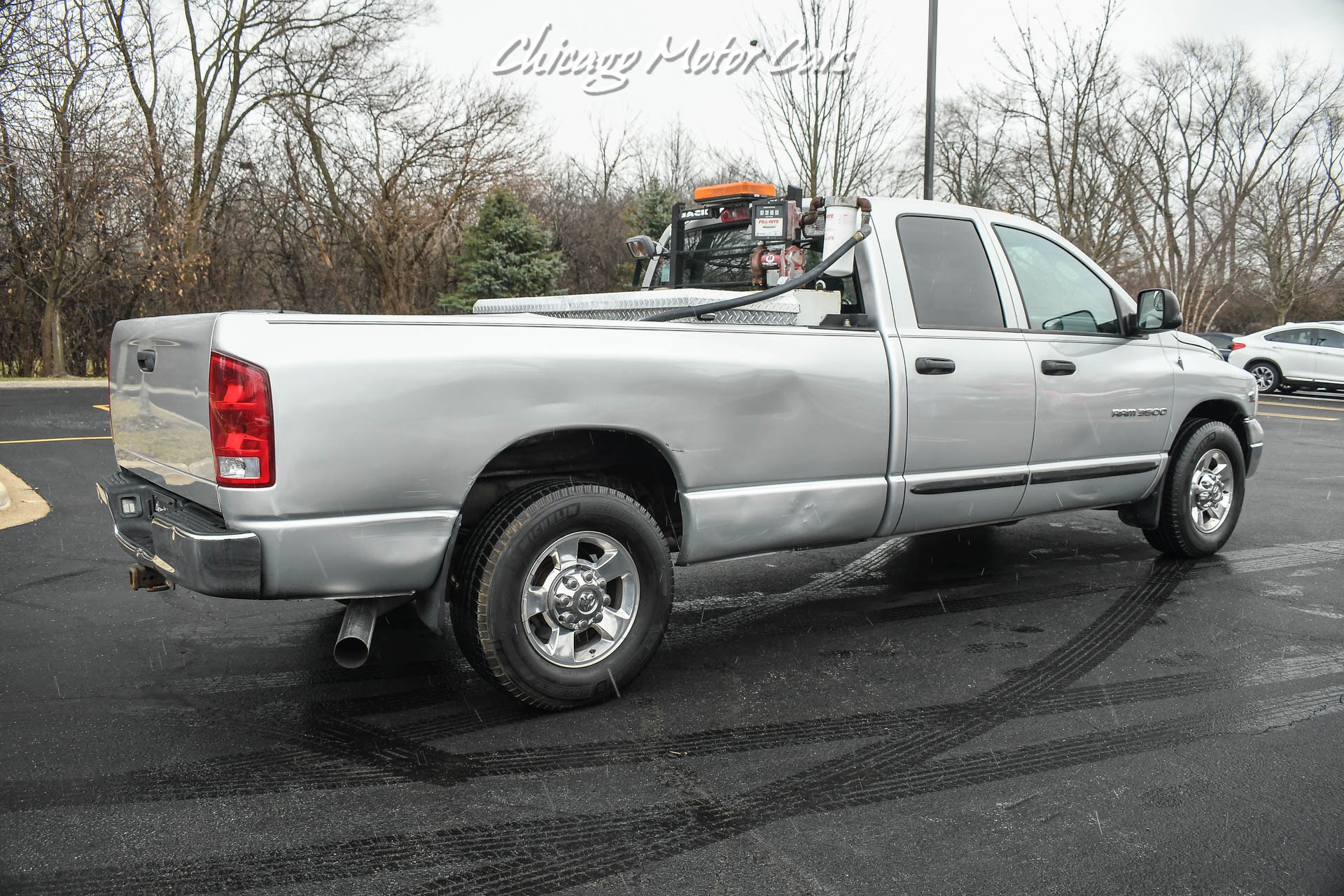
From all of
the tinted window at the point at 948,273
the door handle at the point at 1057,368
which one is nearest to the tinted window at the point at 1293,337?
the door handle at the point at 1057,368

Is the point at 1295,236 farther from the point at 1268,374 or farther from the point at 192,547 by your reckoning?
the point at 192,547

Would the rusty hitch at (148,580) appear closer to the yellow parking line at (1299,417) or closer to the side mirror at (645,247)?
the side mirror at (645,247)

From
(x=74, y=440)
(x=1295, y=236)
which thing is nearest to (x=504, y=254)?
(x=74, y=440)

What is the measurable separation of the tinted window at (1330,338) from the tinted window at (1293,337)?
0.55 ft

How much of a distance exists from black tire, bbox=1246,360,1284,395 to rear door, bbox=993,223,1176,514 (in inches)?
737

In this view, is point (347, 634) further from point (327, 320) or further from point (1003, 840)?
point (1003, 840)

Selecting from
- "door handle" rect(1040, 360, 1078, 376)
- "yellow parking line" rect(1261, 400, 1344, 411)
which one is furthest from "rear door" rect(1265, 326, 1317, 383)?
"door handle" rect(1040, 360, 1078, 376)

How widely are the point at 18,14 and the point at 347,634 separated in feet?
63.3

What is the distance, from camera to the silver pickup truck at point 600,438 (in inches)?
120

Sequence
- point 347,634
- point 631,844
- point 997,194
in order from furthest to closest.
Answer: point 997,194 < point 347,634 < point 631,844

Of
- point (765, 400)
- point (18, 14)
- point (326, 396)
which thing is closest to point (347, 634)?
point (326, 396)

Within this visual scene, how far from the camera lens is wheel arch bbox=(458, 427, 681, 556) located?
12.1 ft

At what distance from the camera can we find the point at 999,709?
3.61 metres

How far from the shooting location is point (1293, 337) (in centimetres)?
2122
